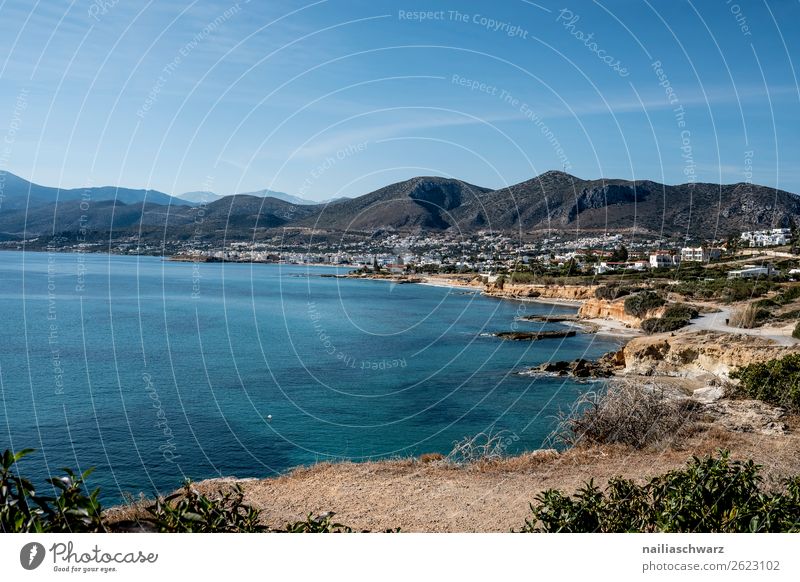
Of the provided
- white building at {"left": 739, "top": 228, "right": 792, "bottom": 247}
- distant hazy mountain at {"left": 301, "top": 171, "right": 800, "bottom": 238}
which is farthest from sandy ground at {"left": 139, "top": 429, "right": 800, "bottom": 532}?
white building at {"left": 739, "top": 228, "right": 792, "bottom": 247}

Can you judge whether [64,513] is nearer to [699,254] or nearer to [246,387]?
[246,387]

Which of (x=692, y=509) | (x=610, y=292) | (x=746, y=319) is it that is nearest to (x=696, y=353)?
(x=746, y=319)

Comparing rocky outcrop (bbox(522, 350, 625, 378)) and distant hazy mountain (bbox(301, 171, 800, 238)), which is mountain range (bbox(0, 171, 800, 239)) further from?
rocky outcrop (bbox(522, 350, 625, 378))

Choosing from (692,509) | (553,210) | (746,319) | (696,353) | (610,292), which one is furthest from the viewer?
(553,210)

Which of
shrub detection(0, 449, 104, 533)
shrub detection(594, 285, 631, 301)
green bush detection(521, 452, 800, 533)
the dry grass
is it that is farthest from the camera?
shrub detection(594, 285, 631, 301)

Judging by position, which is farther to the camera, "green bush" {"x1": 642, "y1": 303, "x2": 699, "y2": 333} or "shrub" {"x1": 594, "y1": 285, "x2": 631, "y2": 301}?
"shrub" {"x1": 594, "y1": 285, "x2": 631, "y2": 301}

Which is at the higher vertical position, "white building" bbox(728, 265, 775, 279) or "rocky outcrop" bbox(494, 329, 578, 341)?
"white building" bbox(728, 265, 775, 279)
